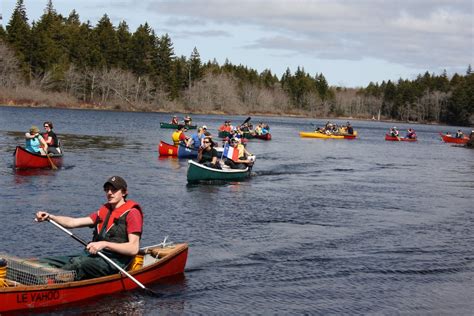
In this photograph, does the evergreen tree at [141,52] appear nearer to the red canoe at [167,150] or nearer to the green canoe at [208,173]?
the red canoe at [167,150]

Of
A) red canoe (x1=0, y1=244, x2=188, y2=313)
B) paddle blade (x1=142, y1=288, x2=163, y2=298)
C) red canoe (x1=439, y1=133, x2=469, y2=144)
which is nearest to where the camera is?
red canoe (x1=0, y1=244, x2=188, y2=313)

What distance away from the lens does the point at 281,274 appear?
13.4m

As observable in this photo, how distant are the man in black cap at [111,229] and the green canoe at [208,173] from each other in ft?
46.7

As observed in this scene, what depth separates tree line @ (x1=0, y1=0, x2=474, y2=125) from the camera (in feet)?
334

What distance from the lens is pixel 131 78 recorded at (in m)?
111

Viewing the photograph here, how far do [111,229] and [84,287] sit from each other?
997 mm

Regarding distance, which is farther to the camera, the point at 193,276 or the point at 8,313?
the point at 193,276

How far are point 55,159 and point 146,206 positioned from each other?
9.55 meters

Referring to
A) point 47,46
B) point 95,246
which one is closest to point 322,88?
point 47,46

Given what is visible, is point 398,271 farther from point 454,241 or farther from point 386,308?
point 454,241

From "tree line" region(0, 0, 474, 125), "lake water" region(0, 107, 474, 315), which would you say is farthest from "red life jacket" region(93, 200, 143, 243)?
"tree line" region(0, 0, 474, 125)

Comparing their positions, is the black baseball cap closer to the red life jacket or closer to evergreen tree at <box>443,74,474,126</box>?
the red life jacket

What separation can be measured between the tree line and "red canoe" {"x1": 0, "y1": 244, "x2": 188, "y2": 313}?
88.9 m

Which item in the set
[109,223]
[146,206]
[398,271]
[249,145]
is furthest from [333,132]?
[109,223]
